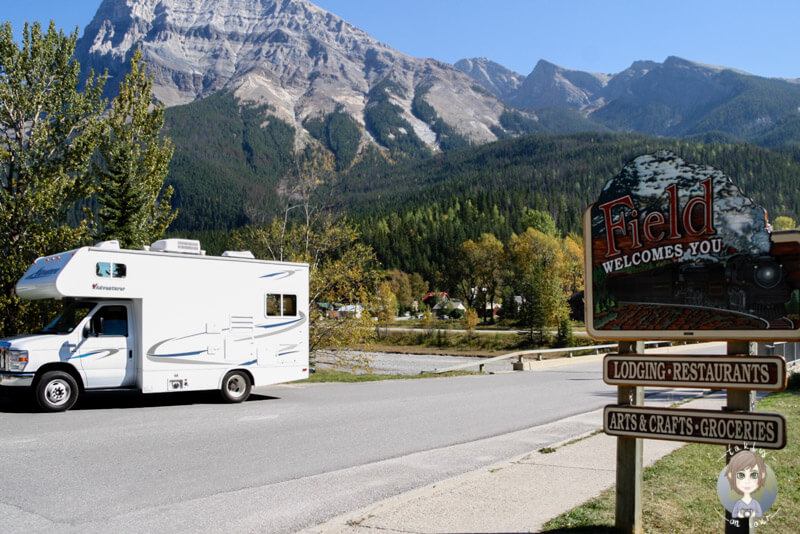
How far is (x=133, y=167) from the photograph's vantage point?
76.9ft

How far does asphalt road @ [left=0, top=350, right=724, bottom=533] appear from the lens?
6691 mm

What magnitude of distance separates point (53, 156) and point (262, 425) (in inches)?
526

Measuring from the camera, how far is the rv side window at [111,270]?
13531 millimetres

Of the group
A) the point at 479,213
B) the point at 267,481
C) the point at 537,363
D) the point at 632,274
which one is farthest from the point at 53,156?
the point at 479,213

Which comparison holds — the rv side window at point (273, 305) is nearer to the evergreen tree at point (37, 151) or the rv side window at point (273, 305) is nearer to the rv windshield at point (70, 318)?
the rv windshield at point (70, 318)

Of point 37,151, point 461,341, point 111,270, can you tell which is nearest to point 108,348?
point 111,270

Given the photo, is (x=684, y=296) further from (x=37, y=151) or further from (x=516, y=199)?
(x=516, y=199)

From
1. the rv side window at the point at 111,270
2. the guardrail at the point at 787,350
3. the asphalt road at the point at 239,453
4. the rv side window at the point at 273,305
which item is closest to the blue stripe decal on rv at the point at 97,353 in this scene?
the asphalt road at the point at 239,453

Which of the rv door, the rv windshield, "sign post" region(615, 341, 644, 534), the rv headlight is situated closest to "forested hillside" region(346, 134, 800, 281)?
the rv door

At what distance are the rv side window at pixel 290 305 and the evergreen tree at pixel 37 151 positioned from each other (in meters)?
7.77

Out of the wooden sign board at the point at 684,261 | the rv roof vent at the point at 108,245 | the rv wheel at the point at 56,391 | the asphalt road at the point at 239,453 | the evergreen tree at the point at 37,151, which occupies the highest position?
the evergreen tree at the point at 37,151

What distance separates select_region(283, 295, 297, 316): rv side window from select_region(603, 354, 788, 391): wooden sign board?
11.6m

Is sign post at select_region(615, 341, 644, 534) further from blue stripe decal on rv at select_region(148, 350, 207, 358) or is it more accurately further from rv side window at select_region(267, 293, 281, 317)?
rv side window at select_region(267, 293, 281, 317)

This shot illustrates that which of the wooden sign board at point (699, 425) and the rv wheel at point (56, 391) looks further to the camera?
the rv wheel at point (56, 391)
